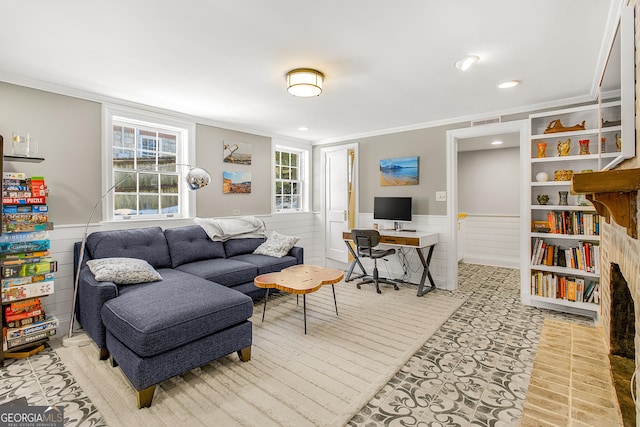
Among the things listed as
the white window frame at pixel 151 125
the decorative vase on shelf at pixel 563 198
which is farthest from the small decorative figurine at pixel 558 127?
the white window frame at pixel 151 125

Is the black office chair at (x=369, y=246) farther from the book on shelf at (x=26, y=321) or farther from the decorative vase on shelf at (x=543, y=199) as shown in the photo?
the book on shelf at (x=26, y=321)

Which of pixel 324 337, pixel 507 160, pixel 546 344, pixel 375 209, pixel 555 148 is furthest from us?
pixel 507 160

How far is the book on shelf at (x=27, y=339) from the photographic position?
2.46m

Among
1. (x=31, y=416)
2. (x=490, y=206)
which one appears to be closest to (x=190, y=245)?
(x=31, y=416)

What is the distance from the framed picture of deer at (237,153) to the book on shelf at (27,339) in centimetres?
272

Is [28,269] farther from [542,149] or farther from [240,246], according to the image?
[542,149]

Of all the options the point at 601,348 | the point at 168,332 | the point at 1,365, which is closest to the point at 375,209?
the point at 601,348

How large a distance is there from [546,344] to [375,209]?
3.02m

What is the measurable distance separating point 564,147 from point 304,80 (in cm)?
295

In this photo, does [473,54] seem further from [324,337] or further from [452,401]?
[324,337]

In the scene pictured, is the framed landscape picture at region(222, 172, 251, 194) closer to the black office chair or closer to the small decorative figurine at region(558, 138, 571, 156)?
the black office chair

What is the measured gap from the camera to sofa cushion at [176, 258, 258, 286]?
10.8 ft

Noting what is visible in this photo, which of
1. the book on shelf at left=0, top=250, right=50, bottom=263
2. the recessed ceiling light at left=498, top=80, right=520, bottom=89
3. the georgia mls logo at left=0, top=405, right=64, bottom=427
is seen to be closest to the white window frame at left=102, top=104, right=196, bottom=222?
the book on shelf at left=0, top=250, right=50, bottom=263

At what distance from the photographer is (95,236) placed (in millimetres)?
3096
